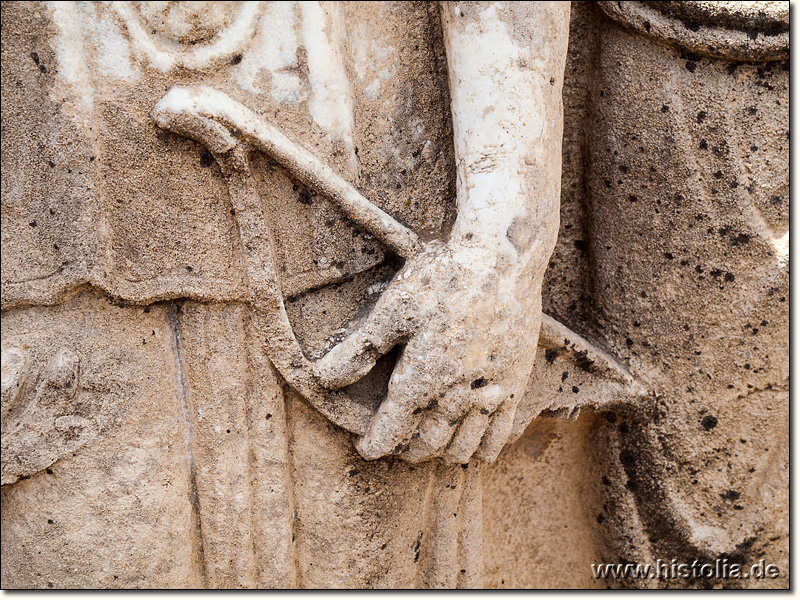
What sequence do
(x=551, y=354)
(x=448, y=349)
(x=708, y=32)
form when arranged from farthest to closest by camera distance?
1. (x=551, y=354)
2. (x=708, y=32)
3. (x=448, y=349)

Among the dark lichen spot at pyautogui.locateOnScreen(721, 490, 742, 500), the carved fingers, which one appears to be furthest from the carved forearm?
the dark lichen spot at pyautogui.locateOnScreen(721, 490, 742, 500)

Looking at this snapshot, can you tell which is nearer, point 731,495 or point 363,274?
point 363,274

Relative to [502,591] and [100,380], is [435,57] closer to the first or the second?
[100,380]

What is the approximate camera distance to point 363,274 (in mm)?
1111

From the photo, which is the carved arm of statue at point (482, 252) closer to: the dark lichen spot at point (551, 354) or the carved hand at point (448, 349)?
the carved hand at point (448, 349)

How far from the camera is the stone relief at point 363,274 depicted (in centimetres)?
96

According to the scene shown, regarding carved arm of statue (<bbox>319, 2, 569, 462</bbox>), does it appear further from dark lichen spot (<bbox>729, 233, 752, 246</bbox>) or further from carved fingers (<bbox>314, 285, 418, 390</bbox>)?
dark lichen spot (<bbox>729, 233, 752, 246</bbox>)

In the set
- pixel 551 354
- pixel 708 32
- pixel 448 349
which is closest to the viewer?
pixel 448 349

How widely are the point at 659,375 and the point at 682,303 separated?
0.44 ft

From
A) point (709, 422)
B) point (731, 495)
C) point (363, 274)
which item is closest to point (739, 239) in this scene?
point (709, 422)

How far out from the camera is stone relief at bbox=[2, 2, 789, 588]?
0.96 m

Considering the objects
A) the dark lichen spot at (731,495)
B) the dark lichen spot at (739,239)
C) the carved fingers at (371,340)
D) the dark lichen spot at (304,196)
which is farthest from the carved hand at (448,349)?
the dark lichen spot at (731,495)

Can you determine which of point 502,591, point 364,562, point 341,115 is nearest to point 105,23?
point 341,115

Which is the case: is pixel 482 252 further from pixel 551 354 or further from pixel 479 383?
pixel 551 354
